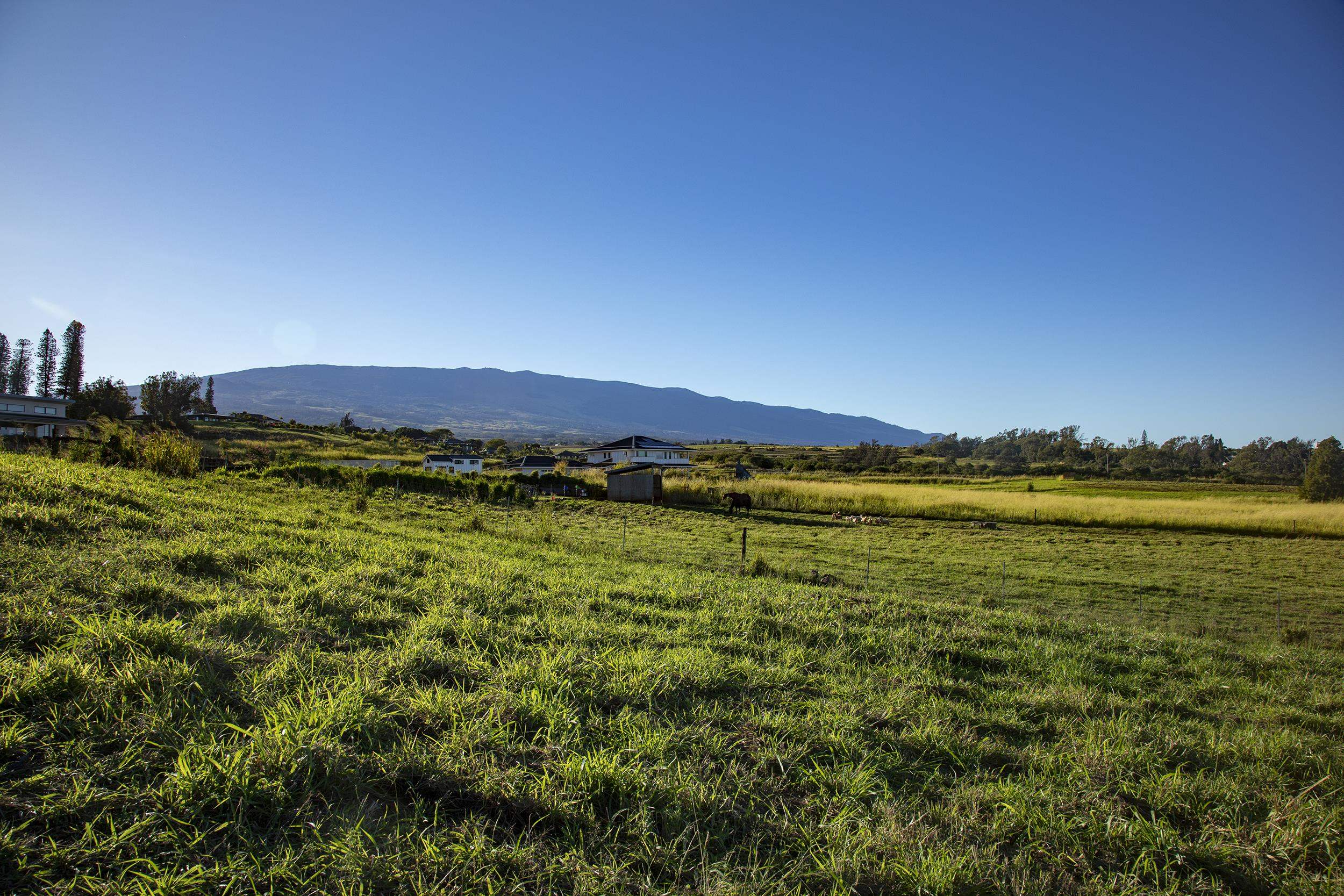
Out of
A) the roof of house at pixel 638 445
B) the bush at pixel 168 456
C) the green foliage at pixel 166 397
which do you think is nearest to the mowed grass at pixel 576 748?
the bush at pixel 168 456

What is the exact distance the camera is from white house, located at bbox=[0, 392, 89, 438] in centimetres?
4584

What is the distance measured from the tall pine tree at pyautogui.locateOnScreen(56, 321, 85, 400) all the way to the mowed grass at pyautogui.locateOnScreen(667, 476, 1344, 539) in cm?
8234

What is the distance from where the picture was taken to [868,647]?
228 inches

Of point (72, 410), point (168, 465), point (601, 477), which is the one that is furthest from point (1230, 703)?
point (72, 410)

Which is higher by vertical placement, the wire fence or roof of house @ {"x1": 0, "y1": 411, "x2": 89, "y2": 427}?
roof of house @ {"x1": 0, "y1": 411, "x2": 89, "y2": 427}

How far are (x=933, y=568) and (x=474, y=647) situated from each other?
1688cm

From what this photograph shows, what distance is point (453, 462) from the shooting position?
194 feet

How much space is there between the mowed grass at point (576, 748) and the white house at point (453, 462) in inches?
2082

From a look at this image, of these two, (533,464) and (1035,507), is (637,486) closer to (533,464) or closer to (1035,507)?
(533,464)

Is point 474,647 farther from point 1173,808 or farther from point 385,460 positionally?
point 385,460

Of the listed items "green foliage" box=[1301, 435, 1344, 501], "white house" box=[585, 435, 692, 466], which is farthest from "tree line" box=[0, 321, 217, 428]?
"green foliage" box=[1301, 435, 1344, 501]

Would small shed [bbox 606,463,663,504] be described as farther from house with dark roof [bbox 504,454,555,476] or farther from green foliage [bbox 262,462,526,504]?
house with dark roof [bbox 504,454,555,476]

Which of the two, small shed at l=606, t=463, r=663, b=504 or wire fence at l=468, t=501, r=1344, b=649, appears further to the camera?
small shed at l=606, t=463, r=663, b=504

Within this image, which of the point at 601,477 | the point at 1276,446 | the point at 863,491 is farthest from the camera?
the point at 1276,446
